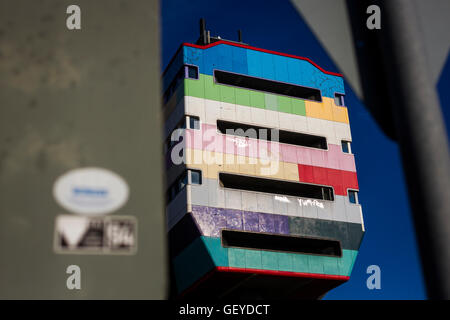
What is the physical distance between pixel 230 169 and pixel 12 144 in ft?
91.3

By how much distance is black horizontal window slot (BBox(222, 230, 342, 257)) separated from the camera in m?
29.7

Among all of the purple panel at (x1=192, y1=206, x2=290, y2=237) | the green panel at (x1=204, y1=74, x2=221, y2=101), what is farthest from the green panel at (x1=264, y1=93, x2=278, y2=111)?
the purple panel at (x1=192, y1=206, x2=290, y2=237)

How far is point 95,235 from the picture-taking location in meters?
1.55

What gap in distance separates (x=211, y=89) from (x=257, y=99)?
2836 millimetres

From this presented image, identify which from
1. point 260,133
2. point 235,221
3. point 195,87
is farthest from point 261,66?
point 235,221

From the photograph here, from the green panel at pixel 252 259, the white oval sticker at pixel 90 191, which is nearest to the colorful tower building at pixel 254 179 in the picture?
the green panel at pixel 252 259

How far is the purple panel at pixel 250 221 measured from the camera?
94.0ft

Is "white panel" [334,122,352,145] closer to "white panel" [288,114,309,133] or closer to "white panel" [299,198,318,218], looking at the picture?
"white panel" [288,114,309,133]

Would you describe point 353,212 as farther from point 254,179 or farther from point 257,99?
point 257,99

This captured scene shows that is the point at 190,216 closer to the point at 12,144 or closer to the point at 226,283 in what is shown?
the point at 226,283

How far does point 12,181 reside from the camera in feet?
5.23

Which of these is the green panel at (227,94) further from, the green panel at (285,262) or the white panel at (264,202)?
the green panel at (285,262)

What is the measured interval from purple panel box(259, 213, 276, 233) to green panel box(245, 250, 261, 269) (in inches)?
51.3

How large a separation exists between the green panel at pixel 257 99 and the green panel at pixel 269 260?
8.66m
